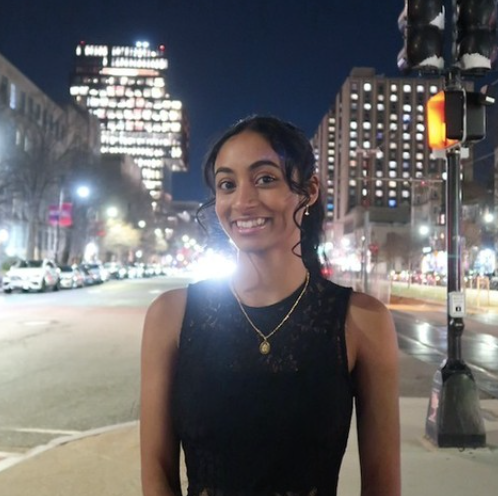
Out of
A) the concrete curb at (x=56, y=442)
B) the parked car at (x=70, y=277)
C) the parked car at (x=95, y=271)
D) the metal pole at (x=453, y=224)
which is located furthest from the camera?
the parked car at (x=95, y=271)

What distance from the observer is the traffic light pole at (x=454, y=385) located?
19.6ft

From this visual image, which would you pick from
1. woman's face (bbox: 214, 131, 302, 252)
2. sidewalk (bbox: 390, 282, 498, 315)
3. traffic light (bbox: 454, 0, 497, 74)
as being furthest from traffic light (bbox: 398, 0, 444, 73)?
sidewalk (bbox: 390, 282, 498, 315)

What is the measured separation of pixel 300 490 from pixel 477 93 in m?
5.46

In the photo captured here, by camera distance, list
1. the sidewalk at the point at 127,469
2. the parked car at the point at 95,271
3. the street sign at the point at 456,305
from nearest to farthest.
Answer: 1. the sidewalk at the point at 127,469
2. the street sign at the point at 456,305
3. the parked car at the point at 95,271

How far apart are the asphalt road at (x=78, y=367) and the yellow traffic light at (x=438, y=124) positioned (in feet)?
13.8

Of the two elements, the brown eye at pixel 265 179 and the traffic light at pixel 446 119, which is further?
the traffic light at pixel 446 119

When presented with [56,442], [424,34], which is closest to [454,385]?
[424,34]

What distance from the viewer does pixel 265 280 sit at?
1941 mm

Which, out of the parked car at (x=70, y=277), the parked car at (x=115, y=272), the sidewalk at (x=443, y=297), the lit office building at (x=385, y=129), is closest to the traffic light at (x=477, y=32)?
the sidewalk at (x=443, y=297)

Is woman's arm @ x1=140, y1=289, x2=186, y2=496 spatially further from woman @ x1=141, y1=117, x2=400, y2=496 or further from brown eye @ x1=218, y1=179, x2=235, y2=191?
brown eye @ x1=218, y1=179, x2=235, y2=191

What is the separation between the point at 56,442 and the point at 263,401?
534cm

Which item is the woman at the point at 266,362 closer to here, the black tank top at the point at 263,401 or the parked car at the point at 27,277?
the black tank top at the point at 263,401

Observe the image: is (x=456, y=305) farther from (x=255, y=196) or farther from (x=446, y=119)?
(x=255, y=196)

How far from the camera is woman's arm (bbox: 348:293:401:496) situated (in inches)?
73.2
